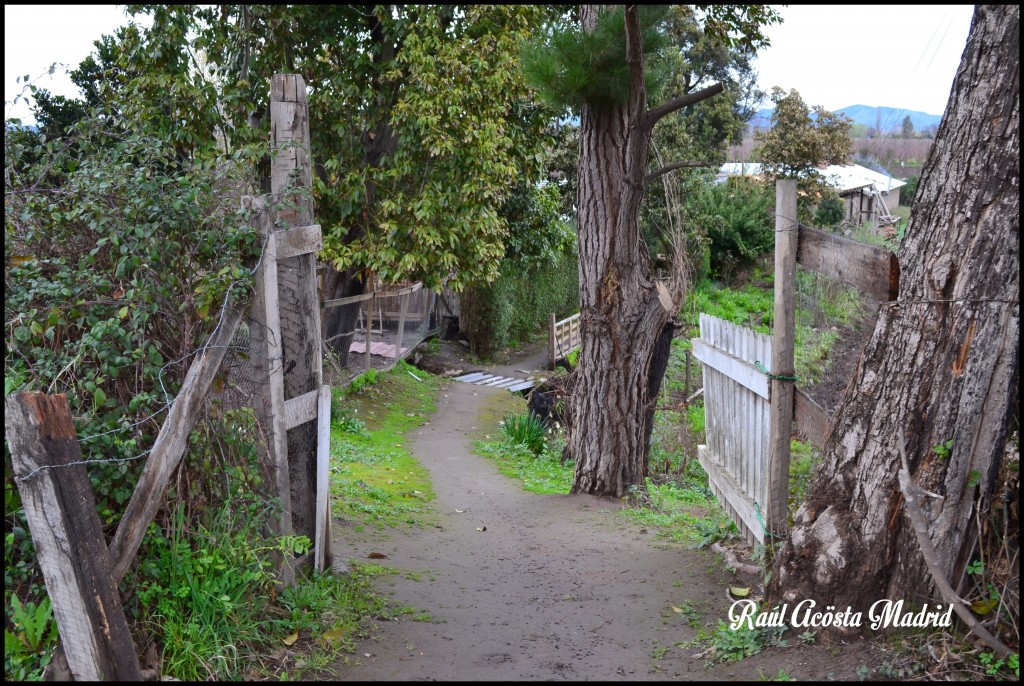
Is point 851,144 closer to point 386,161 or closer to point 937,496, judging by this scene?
point 386,161

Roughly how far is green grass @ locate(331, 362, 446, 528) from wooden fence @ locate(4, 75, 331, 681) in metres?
2.63

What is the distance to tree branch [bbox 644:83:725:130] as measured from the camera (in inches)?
271

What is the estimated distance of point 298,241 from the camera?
4293 mm

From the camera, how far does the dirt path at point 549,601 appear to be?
3725 millimetres

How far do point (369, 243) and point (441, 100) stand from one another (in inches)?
100

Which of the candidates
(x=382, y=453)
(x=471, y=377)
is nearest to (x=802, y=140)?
(x=471, y=377)

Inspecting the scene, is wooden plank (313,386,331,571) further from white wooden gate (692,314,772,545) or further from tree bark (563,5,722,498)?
tree bark (563,5,722,498)

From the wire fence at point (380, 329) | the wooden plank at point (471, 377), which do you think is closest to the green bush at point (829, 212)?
the wooden plank at point (471, 377)

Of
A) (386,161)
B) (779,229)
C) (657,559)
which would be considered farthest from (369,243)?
(779,229)

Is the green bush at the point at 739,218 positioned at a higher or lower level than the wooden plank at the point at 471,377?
higher

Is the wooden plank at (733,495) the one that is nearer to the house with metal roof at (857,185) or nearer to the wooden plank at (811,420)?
the wooden plank at (811,420)

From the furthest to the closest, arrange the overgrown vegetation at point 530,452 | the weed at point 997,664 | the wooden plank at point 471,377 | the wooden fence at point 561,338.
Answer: the wooden fence at point 561,338 < the wooden plank at point 471,377 < the overgrown vegetation at point 530,452 < the weed at point 997,664

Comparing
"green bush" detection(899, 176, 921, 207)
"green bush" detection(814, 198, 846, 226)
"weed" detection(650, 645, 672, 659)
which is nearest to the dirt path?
"weed" detection(650, 645, 672, 659)

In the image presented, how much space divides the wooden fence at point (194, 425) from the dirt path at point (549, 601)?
0.82 m
